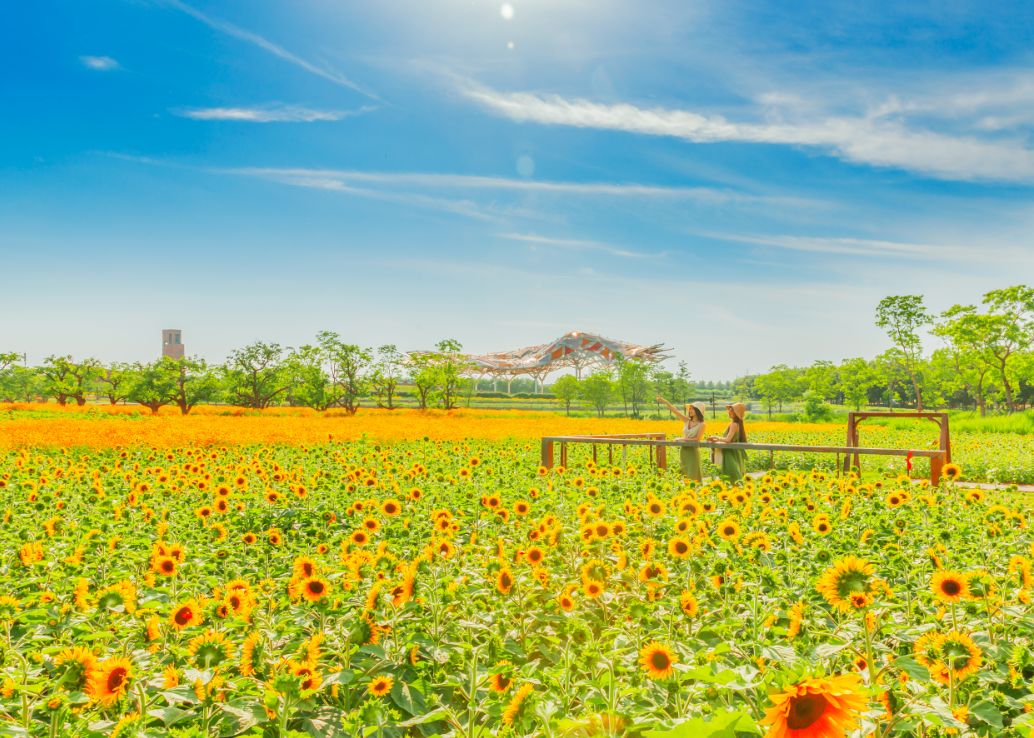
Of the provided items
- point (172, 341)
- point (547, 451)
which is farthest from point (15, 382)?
point (172, 341)

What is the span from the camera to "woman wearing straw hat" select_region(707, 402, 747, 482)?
8.28 m

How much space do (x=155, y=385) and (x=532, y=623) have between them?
37.5 meters

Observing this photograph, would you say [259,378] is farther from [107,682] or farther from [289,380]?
[107,682]

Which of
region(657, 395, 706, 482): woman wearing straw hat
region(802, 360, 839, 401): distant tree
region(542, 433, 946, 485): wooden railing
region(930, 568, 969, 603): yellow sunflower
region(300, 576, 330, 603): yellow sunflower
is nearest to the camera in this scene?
region(930, 568, 969, 603): yellow sunflower

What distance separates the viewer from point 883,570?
3.25 meters

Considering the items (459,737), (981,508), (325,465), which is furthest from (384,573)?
(325,465)

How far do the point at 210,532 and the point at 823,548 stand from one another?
3.66 metres

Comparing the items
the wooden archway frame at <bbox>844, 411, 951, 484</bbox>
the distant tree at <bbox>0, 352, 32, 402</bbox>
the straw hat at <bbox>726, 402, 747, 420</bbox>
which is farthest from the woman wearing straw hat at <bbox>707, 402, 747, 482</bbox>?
the distant tree at <bbox>0, 352, 32, 402</bbox>

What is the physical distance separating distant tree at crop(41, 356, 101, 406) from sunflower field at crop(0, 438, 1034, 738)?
4598cm

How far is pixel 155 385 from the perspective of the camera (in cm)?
3484

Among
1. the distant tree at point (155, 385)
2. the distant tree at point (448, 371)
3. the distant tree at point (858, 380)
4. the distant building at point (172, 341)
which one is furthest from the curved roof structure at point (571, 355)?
the distant building at point (172, 341)

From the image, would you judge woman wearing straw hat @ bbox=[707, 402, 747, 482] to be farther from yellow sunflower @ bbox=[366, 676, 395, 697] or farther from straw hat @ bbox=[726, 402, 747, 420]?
yellow sunflower @ bbox=[366, 676, 395, 697]

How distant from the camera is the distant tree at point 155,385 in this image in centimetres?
3459

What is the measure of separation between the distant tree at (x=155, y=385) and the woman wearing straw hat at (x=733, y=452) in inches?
1326
